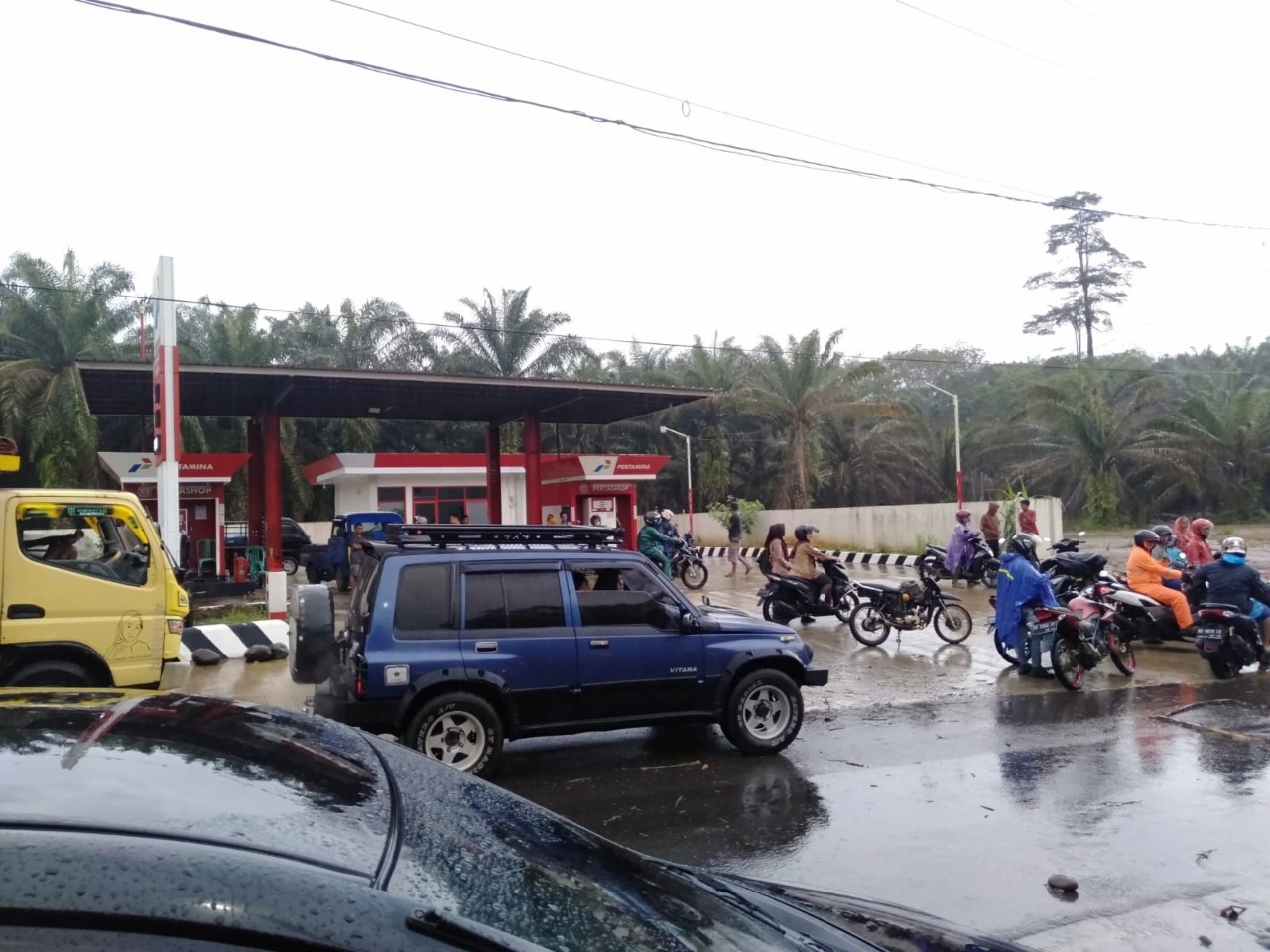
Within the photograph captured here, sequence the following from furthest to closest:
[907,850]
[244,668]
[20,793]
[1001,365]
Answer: [1001,365], [244,668], [907,850], [20,793]

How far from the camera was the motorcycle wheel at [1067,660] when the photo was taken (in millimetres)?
10492

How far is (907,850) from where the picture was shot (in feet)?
18.9

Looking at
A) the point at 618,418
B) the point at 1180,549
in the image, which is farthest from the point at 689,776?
the point at 618,418

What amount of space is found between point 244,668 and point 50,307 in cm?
2350

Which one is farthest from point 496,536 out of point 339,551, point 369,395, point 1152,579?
point 369,395

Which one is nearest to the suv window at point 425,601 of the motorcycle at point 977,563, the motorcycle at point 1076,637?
the motorcycle at point 1076,637

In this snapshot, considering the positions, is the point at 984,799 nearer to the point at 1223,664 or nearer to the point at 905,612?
the point at 1223,664

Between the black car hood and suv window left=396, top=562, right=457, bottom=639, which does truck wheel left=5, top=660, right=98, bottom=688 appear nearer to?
suv window left=396, top=562, right=457, bottom=639

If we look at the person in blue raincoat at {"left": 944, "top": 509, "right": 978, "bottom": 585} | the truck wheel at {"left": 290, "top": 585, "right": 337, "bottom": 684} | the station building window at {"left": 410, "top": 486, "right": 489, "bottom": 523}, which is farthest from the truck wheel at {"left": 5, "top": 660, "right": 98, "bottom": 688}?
the station building window at {"left": 410, "top": 486, "right": 489, "bottom": 523}

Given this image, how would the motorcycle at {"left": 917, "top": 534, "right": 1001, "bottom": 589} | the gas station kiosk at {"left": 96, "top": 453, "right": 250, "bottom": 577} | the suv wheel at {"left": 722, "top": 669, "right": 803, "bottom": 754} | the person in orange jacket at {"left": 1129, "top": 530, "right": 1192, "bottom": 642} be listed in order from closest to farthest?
the suv wheel at {"left": 722, "top": 669, "right": 803, "bottom": 754} → the person in orange jacket at {"left": 1129, "top": 530, "right": 1192, "bottom": 642} → the motorcycle at {"left": 917, "top": 534, "right": 1001, "bottom": 589} → the gas station kiosk at {"left": 96, "top": 453, "right": 250, "bottom": 577}

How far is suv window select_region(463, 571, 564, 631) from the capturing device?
7.29 meters

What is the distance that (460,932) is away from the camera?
153cm

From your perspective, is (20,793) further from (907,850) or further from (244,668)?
(244,668)

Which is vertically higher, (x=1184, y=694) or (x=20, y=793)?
(x=20, y=793)
